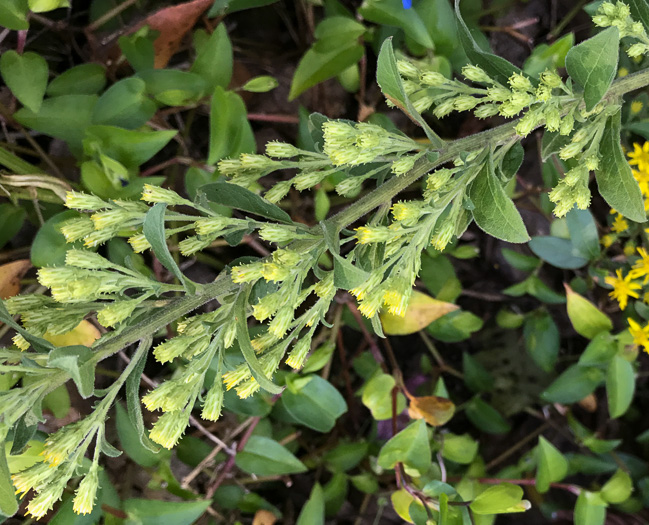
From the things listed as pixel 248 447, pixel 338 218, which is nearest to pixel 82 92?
pixel 338 218

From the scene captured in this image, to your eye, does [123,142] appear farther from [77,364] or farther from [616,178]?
[616,178]

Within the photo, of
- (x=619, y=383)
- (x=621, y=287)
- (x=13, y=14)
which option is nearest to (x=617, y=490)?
(x=619, y=383)

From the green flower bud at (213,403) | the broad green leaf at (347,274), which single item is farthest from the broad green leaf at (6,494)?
the broad green leaf at (347,274)

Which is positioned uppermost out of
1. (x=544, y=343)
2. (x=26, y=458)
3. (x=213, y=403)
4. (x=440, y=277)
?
(x=213, y=403)

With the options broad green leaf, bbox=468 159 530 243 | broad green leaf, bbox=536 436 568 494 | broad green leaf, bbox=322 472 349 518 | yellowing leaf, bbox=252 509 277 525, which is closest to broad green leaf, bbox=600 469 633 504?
broad green leaf, bbox=536 436 568 494

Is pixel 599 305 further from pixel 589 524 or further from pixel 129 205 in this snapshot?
pixel 129 205

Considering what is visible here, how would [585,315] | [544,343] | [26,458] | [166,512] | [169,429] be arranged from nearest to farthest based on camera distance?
[169,429] → [26,458] → [166,512] → [585,315] → [544,343]
